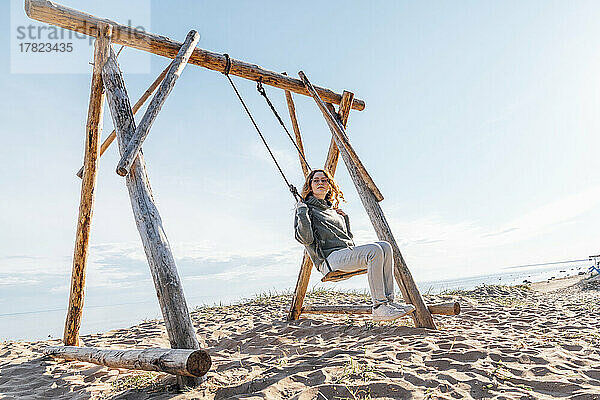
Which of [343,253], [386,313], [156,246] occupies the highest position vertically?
[156,246]

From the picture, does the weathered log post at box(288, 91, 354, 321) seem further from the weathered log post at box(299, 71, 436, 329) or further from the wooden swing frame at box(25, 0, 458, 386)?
the weathered log post at box(299, 71, 436, 329)

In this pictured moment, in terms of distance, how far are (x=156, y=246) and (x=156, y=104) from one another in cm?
137

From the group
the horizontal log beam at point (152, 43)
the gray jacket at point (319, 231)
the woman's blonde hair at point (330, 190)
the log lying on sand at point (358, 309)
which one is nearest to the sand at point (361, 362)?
the log lying on sand at point (358, 309)

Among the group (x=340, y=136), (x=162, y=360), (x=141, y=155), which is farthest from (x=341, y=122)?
(x=162, y=360)

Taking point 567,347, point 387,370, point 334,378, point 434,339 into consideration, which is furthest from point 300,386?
point 567,347

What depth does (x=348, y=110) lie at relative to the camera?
5863 mm

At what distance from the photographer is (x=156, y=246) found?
3.21 metres

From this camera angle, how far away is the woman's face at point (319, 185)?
468cm

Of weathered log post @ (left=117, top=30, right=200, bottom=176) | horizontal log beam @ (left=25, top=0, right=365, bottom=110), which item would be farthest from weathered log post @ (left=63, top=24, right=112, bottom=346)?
weathered log post @ (left=117, top=30, right=200, bottom=176)

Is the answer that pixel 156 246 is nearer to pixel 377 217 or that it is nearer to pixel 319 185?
pixel 319 185

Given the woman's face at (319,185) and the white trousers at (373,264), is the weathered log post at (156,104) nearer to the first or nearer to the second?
the woman's face at (319,185)

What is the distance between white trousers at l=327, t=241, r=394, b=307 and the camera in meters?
3.94

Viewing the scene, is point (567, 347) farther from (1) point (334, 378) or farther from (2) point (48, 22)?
(2) point (48, 22)

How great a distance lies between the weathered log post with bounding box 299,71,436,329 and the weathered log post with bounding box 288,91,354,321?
1.10 ft
